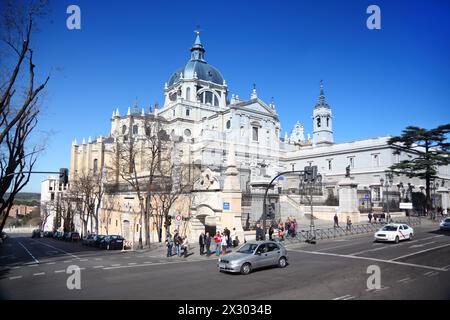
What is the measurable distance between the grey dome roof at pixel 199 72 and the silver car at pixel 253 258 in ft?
239

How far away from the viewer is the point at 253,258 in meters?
13.9

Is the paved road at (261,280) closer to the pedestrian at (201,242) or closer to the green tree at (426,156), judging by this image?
the pedestrian at (201,242)

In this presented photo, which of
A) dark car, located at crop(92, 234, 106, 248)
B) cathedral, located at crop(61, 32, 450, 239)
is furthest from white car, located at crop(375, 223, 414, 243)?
dark car, located at crop(92, 234, 106, 248)

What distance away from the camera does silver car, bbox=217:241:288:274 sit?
44.1ft

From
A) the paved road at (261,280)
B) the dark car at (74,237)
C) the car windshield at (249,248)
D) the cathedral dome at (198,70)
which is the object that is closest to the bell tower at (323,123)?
the cathedral dome at (198,70)

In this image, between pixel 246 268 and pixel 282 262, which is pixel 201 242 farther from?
pixel 246 268

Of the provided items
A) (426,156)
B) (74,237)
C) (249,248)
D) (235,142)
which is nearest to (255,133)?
(235,142)

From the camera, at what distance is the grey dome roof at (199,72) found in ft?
277

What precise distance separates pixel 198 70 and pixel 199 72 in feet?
1.87

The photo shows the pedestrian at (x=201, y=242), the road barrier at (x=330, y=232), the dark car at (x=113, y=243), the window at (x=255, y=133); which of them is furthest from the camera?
the window at (x=255, y=133)

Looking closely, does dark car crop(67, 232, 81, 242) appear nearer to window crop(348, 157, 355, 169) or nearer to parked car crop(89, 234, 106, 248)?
parked car crop(89, 234, 106, 248)

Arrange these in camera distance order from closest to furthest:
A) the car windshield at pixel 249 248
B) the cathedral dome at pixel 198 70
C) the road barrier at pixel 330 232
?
the car windshield at pixel 249 248 < the road barrier at pixel 330 232 < the cathedral dome at pixel 198 70

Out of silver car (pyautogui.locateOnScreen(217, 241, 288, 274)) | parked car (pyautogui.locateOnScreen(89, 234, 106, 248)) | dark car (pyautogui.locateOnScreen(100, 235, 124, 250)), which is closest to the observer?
silver car (pyautogui.locateOnScreen(217, 241, 288, 274))
